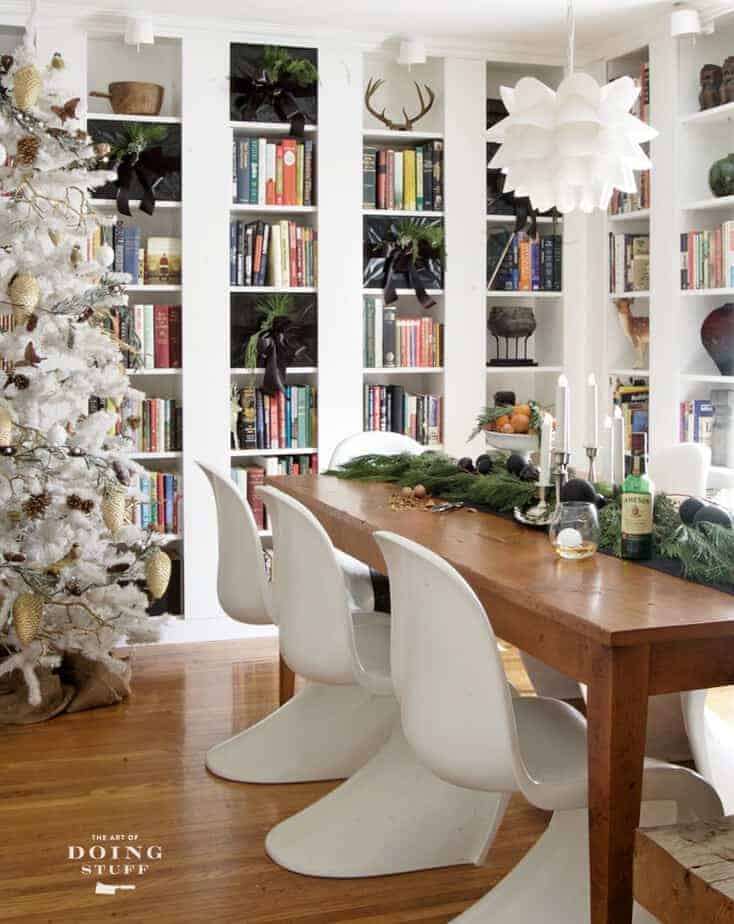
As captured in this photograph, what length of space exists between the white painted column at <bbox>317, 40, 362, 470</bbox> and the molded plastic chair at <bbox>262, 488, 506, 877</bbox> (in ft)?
7.91

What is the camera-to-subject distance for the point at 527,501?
3.24 m

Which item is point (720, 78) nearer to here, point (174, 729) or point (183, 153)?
point (183, 153)

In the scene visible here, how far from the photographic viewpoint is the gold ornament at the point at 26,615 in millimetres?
3906

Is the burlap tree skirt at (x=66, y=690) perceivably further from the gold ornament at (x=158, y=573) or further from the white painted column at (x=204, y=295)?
the white painted column at (x=204, y=295)

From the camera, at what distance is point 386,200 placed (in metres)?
5.56

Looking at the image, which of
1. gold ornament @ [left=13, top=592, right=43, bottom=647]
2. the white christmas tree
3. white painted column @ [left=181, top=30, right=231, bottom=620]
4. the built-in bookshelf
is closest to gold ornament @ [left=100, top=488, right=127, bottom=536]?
the white christmas tree

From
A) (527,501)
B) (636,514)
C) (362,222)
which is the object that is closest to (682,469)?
(527,501)

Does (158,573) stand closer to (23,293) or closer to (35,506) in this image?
(35,506)

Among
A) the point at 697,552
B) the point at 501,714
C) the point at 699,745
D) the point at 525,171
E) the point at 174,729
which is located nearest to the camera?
the point at 501,714

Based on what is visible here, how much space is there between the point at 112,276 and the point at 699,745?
2619 millimetres

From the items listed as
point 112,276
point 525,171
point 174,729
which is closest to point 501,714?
point 525,171

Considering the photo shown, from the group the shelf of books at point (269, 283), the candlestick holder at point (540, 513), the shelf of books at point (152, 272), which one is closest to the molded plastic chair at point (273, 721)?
the candlestick holder at point (540, 513)

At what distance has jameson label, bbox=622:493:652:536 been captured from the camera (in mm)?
2596

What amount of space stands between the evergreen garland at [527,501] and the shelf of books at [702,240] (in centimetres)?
155
